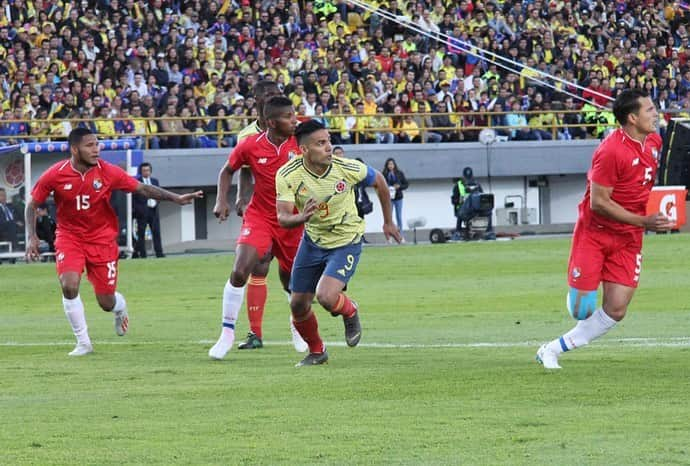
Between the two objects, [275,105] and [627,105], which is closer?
[627,105]

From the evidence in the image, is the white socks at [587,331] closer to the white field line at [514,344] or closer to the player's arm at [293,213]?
the player's arm at [293,213]

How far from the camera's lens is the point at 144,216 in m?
31.3

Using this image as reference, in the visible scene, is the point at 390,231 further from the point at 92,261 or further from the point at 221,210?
the point at 92,261

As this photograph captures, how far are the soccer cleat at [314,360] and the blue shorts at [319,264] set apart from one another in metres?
0.53

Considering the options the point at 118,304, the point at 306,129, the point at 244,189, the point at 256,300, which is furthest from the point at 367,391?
the point at 118,304

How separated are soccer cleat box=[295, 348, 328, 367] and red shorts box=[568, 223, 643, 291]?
7.50 feet

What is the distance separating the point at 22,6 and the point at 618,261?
2759cm

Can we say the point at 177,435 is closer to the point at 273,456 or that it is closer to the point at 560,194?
the point at 273,456

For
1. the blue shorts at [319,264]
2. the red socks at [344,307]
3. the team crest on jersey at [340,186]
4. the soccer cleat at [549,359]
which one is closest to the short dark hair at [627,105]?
the soccer cleat at [549,359]

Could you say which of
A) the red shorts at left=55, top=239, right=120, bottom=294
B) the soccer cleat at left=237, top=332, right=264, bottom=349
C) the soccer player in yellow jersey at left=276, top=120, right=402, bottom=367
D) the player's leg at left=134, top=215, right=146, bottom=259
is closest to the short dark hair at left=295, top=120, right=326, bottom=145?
the soccer player in yellow jersey at left=276, top=120, right=402, bottom=367

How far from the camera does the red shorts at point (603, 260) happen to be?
10.5m

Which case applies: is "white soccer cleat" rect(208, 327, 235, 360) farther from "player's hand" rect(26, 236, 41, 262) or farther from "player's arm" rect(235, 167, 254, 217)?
"player's hand" rect(26, 236, 41, 262)

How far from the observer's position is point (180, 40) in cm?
3709

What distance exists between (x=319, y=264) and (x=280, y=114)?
1751 millimetres
